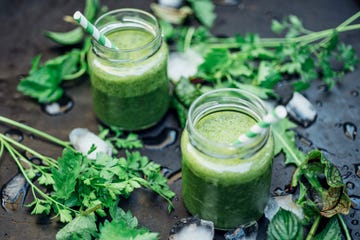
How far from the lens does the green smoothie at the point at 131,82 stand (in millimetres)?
1601

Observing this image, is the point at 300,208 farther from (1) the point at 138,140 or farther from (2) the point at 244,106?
Answer: (1) the point at 138,140

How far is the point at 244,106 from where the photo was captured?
148 centimetres

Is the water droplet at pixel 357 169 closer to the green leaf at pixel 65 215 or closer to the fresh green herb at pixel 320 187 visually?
the fresh green herb at pixel 320 187

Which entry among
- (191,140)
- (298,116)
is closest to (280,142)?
(298,116)

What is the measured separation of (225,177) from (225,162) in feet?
0.12

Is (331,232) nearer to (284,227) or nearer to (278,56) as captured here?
(284,227)

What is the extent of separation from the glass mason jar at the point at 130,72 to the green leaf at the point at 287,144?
1.16 feet

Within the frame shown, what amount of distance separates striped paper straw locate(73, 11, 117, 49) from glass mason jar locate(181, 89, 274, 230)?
0.32m

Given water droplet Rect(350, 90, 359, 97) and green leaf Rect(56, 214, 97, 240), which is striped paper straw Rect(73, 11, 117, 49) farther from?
water droplet Rect(350, 90, 359, 97)

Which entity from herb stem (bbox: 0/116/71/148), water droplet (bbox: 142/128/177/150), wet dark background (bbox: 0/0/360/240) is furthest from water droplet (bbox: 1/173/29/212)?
water droplet (bbox: 142/128/177/150)

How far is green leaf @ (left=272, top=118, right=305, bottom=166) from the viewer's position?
64.3 inches

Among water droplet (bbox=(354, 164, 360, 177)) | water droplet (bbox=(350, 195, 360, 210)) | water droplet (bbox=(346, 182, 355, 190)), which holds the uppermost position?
water droplet (bbox=(354, 164, 360, 177))

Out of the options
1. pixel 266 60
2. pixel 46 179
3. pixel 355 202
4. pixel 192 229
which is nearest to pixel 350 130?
pixel 355 202

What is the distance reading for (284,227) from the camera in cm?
137
